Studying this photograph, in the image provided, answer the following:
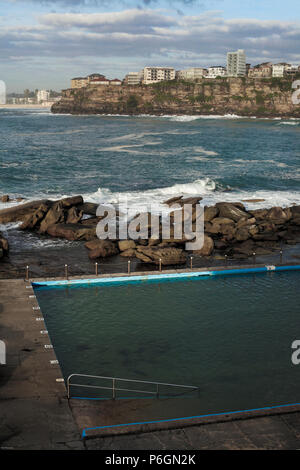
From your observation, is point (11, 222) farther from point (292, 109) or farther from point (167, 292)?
point (292, 109)

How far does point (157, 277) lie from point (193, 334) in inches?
234

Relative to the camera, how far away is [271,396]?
46.2 feet

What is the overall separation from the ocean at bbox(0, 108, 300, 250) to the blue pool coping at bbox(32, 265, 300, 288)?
14.9 m

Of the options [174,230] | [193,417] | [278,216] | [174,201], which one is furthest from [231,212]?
[193,417]

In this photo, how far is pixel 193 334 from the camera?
1802 centimetres

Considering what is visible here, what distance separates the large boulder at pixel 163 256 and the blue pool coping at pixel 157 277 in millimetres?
1645

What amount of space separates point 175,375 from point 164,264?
415 inches

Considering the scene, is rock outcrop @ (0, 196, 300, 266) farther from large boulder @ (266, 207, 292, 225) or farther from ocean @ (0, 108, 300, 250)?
ocean @ (0, 108, 300, 250)

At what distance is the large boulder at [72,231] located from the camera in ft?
97.7

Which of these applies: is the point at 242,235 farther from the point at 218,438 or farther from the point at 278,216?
the point at 218,438

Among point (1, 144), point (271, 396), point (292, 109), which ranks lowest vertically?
point (271, 396)

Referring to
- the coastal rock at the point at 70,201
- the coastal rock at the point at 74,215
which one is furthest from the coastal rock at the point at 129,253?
the coastal rock at the point at 70,201

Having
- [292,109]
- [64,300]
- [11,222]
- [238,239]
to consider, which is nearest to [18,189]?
[11,222]
